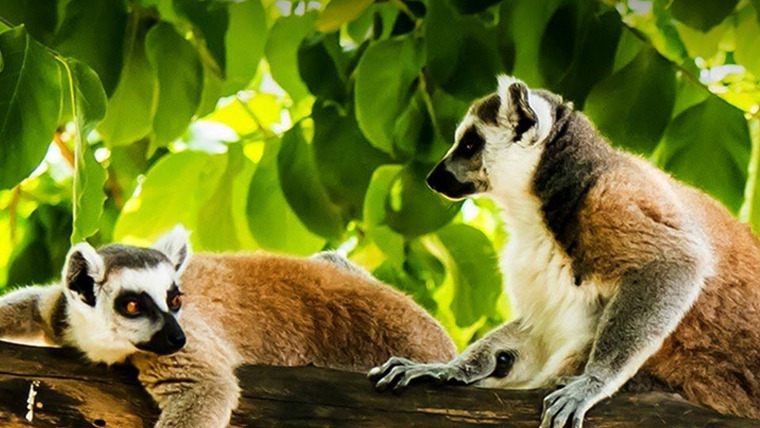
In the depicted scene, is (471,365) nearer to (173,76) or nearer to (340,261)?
(340,261)

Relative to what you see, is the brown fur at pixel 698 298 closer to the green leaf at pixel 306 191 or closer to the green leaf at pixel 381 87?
the green leaf at pixel 381 87

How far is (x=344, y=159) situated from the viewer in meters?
3.16

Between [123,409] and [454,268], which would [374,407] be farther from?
[454,268]

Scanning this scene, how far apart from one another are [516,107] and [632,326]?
58 cm

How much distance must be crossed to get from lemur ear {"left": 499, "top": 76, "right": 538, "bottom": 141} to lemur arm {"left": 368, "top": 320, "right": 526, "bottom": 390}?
1.52 feet

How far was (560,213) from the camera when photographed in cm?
→ 276

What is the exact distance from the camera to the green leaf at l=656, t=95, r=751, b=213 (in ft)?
9.70

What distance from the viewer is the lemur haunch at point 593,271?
2.54 m

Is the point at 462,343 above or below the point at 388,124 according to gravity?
below

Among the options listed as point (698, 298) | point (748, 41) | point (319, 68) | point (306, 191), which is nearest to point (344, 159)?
point (306, 191)

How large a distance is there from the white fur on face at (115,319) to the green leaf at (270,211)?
562 millimetres

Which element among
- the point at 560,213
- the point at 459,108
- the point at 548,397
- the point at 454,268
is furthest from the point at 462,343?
the point at 548,397

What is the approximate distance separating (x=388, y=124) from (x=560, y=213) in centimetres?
55

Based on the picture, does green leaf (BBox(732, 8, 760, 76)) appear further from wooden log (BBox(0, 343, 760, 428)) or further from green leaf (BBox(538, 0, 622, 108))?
wooden log (BBox(0, 343, 760, 428))
